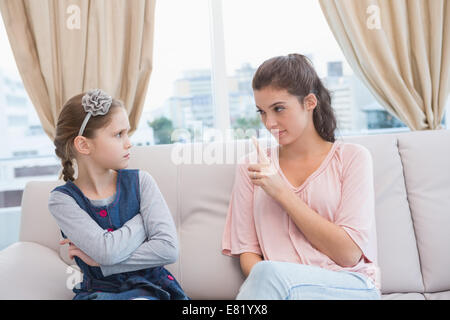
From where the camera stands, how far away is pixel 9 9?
214cm

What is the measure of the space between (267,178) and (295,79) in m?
0.35

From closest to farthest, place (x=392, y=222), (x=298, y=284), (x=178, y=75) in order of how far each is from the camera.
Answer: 1. (x=298, y=284)
2. (x=392, y=222)
3. (x=178, y=75)

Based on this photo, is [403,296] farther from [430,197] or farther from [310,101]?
[310,101]

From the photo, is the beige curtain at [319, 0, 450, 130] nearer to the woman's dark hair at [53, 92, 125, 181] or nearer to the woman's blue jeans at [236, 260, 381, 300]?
the woman's blue jeans at [236, 260, 381, 300]

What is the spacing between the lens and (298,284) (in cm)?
120

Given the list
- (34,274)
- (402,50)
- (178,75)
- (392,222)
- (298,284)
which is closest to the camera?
(298,284)

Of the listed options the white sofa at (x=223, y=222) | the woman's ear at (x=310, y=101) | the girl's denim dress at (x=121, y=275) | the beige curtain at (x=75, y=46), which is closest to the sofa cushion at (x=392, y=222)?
the white sofa at (x=223, y=222)

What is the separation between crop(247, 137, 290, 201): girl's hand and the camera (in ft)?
4.58

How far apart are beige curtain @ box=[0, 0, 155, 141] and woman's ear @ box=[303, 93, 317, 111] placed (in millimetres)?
996

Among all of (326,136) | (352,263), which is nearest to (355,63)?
(326,136)

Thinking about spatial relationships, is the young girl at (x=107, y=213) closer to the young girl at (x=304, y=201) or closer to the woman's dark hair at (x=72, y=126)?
the woman's dark hair at (x=72, y=126)

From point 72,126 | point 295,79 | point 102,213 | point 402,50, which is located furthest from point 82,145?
point 402,50
